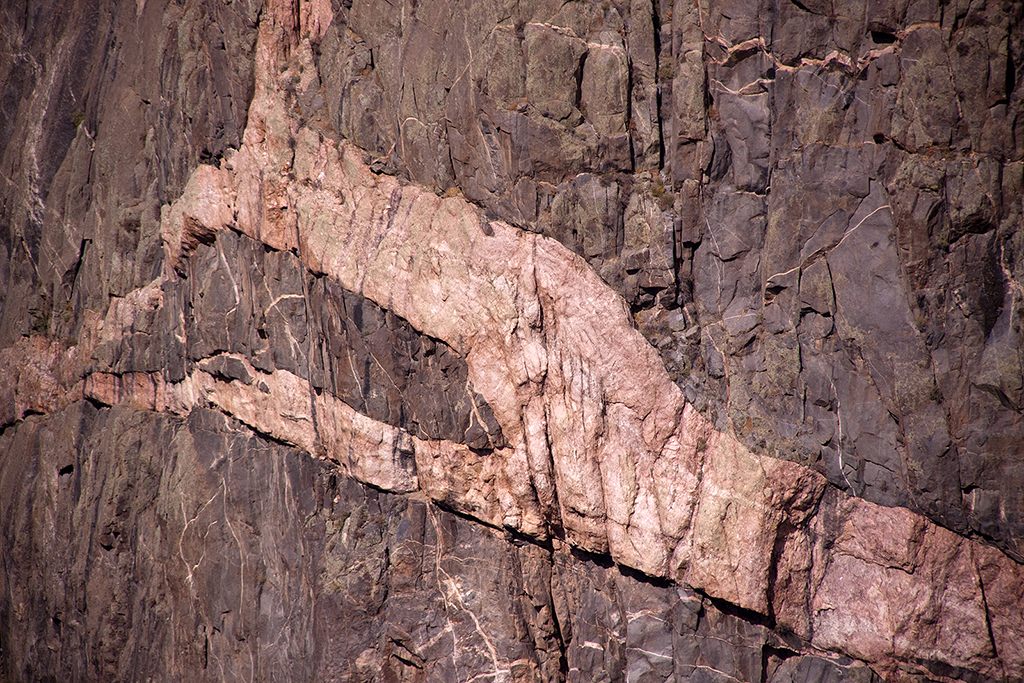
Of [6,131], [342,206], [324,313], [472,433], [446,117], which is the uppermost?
[6,131]

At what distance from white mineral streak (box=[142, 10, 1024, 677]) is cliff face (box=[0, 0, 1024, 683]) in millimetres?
19

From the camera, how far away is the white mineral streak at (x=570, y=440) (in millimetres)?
3701

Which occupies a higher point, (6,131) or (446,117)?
(6,131)

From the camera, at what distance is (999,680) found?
11.5ft

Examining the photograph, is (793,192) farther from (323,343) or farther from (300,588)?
(300,588)

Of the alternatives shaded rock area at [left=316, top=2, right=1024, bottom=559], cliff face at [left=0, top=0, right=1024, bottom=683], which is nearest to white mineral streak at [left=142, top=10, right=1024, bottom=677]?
cliff face at [left=0, top=0, right=1024, bottom=683]

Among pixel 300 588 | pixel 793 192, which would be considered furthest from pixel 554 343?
pixel 300 588

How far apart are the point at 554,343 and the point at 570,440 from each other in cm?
60

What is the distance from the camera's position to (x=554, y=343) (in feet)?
14.0

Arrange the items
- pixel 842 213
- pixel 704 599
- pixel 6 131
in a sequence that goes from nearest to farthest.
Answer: pixel 842 213 < pixel 704 599 < pixel 6 131

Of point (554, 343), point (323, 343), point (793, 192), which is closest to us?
point (793, 192)

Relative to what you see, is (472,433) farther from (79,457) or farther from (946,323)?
(79,457)

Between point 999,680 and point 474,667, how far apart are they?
9.61 ft

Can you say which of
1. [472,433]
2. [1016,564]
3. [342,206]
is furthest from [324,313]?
[1016,564]
